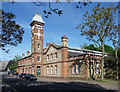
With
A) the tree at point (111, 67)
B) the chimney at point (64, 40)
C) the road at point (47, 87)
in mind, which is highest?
the chimney at point (64, 40)

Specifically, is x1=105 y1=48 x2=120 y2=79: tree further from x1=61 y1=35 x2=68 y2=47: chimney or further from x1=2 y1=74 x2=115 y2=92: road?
x1=61 y1=35 x2=68 y2=47: chimney

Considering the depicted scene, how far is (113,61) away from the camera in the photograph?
987 inches

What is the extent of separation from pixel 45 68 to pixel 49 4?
37927 mm

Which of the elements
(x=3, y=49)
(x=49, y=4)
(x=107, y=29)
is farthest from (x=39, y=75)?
(x=49, y=4)

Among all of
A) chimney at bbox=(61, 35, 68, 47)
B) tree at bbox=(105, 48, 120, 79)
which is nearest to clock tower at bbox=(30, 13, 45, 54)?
chimney at bbox=(61, 35, 68, 47)

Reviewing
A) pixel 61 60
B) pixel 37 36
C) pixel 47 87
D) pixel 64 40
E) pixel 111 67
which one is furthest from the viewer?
pixel 37 36

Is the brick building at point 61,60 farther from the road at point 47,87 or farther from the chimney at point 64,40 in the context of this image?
the road at point 47,87

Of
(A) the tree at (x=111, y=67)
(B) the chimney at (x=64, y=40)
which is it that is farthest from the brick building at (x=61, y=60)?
(A) the tree at (x=111, y=67)

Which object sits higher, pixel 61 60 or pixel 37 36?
pixel 37 36

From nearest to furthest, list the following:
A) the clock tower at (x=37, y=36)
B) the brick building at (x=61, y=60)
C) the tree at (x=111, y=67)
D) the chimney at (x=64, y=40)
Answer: the tree at (x=111, y=67)
the brick building at (x=61, y=60)
the chimney at (x=64, y=40)
the clock tower at (x=37, y=36)

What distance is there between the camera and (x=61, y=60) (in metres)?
34.6

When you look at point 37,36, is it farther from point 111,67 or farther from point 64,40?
point 111,67

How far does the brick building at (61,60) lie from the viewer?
28.2 metres

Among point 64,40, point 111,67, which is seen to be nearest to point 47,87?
point 111,67
